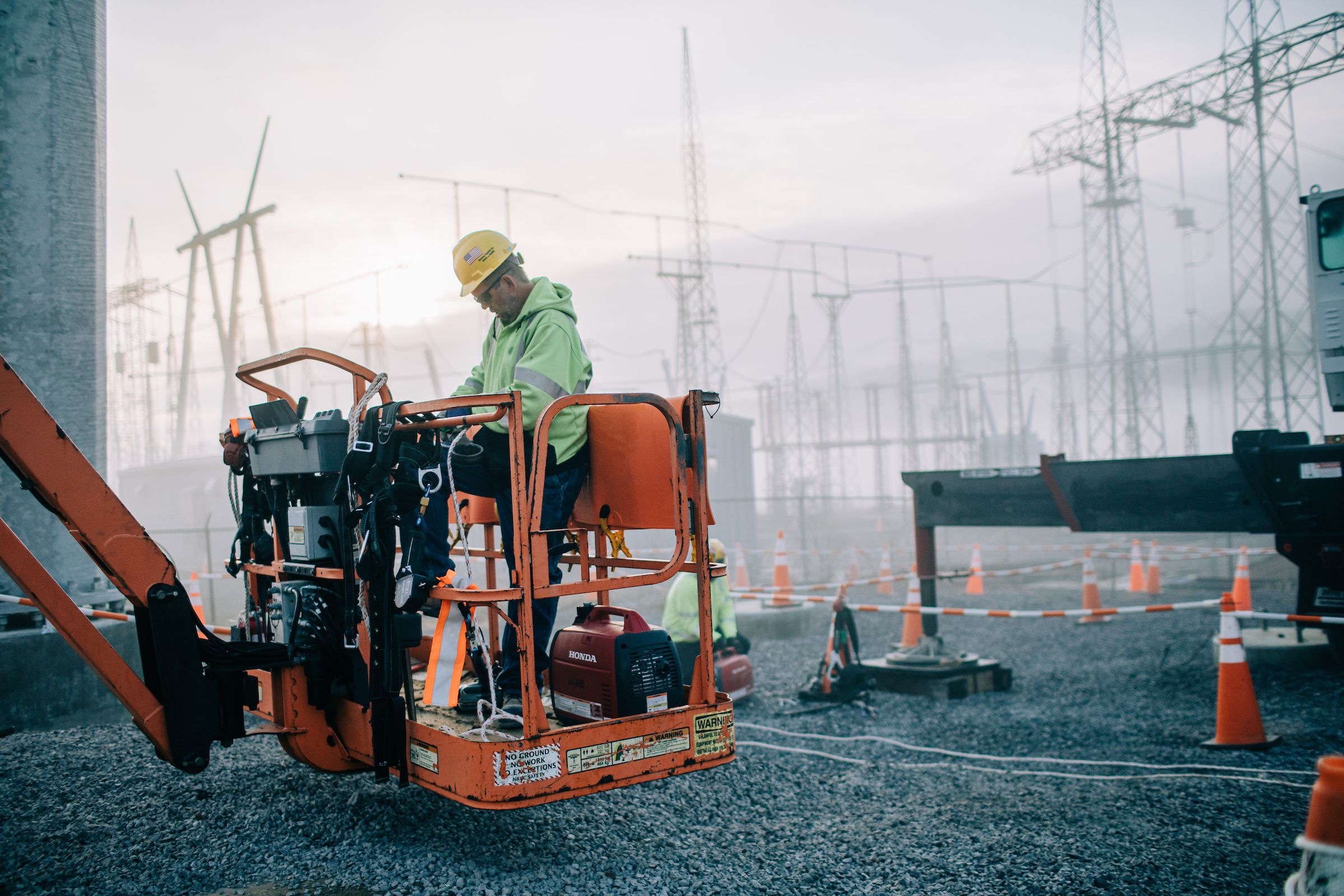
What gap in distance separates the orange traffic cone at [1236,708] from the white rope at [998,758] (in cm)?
49

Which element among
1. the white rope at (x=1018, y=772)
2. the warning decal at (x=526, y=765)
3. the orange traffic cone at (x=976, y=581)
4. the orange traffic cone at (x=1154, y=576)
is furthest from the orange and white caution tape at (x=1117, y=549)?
the warning decal at (x=526, y=765)

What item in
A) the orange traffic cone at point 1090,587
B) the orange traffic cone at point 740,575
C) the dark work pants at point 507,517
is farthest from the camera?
the orange traffic cone at point 740,575

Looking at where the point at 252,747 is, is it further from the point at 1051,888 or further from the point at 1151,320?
the point at 1151,320

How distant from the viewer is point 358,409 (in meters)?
3.76

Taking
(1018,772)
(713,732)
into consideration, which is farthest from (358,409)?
(1018,772)

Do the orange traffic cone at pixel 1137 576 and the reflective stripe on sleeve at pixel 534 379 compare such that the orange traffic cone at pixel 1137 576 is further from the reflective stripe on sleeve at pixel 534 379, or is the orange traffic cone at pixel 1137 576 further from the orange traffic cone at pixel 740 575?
the reflective stripe on sleeve at pixel 534 379

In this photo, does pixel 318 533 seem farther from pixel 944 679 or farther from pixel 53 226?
pixel 944 679

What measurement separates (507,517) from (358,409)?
2.72 ft

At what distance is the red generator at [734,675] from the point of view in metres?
7.78

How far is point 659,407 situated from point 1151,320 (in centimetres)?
2979

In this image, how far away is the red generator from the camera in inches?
306

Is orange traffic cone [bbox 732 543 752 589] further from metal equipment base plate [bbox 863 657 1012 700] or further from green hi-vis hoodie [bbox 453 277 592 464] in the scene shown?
green hi-vis hoodie [bbox 453 277 592 464]

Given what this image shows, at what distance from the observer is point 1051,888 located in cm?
400

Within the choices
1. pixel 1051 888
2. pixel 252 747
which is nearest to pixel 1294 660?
pixel 1051 888
